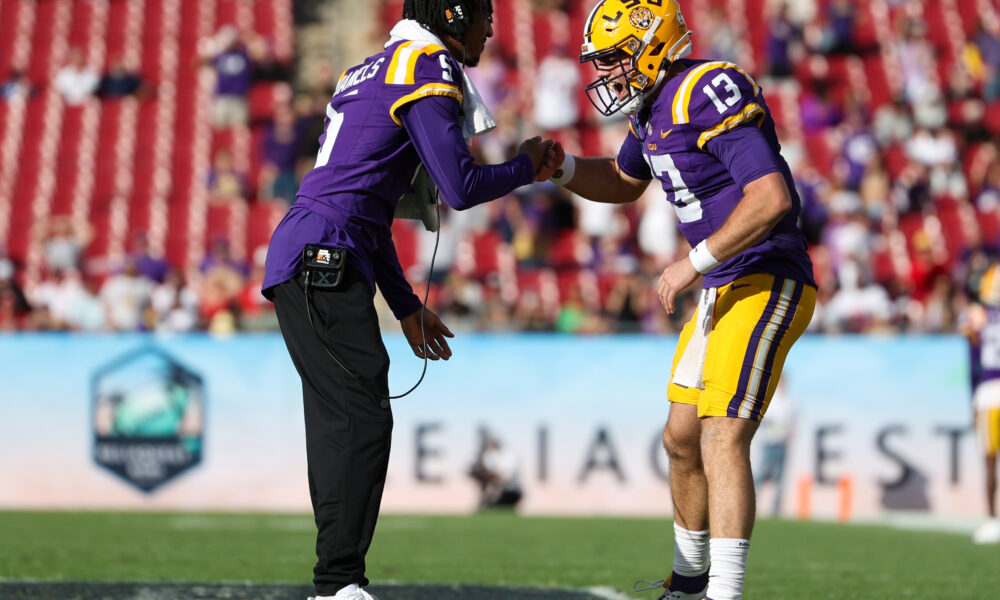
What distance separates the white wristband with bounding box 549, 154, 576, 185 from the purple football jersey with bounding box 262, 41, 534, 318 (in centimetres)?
79

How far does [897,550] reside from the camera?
30.3ft

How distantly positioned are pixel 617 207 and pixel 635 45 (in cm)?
1140

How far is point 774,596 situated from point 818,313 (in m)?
8.57

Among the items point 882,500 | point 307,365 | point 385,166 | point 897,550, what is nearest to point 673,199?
point 385,166

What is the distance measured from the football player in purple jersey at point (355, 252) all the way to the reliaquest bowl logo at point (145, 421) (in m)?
8.99

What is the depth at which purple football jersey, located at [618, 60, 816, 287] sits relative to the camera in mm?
4846

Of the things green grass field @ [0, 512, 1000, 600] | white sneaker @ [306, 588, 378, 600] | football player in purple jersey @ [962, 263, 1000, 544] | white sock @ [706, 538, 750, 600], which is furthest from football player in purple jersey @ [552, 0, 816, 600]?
football player in purple jersey @ [962, 263, 1000, 544]

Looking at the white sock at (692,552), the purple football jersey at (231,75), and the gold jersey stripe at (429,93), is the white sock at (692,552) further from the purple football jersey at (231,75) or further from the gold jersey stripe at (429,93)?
the purple football jersey at (231,75)

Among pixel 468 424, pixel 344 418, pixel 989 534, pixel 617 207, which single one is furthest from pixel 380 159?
pixel 617 207

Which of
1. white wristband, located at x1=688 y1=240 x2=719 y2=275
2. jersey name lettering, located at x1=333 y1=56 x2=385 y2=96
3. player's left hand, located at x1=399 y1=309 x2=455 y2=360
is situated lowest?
player's left hand, located at x1=399 y1=309 x2=455 y2=360

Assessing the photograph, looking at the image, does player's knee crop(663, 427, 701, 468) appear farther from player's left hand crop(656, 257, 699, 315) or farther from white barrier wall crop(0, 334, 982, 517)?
white barrier wall crop(0, 334, 982, 517)

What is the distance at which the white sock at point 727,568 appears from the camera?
15.4 feet

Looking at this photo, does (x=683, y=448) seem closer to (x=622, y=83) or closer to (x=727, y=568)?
(x=727, y=568)

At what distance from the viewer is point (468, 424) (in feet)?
45.0
